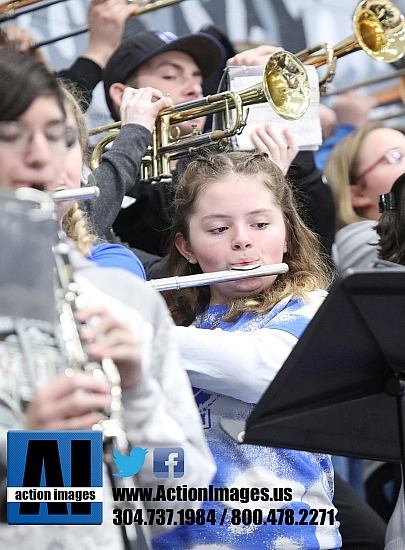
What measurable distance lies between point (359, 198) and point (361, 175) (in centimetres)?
9

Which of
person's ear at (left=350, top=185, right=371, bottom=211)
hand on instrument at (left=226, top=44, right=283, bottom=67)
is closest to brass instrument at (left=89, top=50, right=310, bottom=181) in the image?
hand on instrument at (left=226, top=44, right=283, bottom=67)

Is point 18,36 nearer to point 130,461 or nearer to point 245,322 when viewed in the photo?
point 245,322

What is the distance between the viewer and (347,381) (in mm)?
2186

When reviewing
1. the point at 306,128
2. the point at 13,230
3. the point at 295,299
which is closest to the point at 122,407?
the point at 13,230

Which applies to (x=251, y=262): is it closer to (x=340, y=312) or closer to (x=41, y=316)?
(x=340, y=312)

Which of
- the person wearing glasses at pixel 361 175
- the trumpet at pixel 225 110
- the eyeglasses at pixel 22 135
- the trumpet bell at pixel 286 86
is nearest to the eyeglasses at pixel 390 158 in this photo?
the person wearing glasses at pixel 361 175

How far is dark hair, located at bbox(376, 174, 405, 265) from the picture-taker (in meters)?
3.28

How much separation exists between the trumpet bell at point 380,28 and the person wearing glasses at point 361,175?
0.98ft

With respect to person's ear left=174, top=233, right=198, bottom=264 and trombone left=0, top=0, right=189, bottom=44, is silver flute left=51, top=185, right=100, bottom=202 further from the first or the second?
trombone left=0, top=0, right=189, bottom=44

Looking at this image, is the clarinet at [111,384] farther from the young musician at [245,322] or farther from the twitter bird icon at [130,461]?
the young musician at [245,322]

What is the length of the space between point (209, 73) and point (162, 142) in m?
0.46

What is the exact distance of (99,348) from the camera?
1.56 metres

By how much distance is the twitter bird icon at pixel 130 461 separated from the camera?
159 cm

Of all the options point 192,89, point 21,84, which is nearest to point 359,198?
point 192,89
